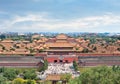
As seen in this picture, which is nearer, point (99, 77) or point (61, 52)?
point (99, 77)

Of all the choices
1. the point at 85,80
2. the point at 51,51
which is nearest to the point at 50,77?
the point at 85,80

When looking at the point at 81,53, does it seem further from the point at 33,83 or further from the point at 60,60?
the point at 33,83

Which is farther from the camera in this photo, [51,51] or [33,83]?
[51,51]

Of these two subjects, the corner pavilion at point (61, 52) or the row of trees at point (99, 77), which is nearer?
the row of trees at point (99, 77)

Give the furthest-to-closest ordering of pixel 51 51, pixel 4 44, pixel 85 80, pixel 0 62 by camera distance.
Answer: pixel 4 44 → pixel 51 51 → pixel 0 62 → pixel 85 80

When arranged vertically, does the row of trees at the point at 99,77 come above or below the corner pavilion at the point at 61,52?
above

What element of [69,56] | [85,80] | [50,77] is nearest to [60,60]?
[69,56]

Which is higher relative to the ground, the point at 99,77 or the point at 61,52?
the point at 99,77

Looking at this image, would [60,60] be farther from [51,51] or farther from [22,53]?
[22,53]

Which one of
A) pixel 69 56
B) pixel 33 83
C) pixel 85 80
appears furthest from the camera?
pixel 69 56

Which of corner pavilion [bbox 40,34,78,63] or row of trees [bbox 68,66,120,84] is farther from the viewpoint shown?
corner pavilion [bbox 40,34,78,63]

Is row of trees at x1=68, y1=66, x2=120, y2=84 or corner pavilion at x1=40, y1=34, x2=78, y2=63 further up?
row of trees at x1=68, y1=66, x2=120, y2=84
